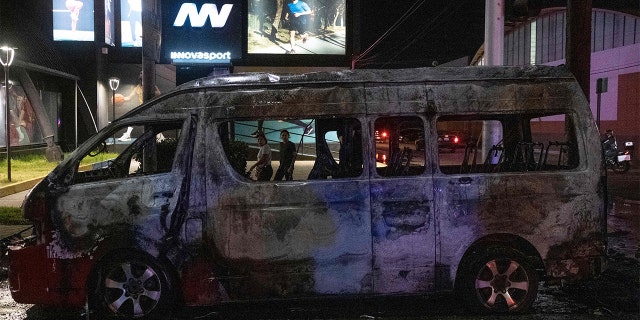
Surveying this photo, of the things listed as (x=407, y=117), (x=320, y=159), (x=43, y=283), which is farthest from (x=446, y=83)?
(x=43, y=283)

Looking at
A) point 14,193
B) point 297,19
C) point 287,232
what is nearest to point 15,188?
point 14,193

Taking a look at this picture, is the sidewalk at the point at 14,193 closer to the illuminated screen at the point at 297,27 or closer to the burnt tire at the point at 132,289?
the burnt tire at the point at 132,289

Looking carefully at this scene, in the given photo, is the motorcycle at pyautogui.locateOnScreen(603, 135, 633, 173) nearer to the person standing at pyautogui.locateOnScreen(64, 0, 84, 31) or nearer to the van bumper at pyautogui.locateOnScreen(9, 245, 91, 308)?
the van bumper at pyautogui.locateOnScreen(9, 245, 91, 308)

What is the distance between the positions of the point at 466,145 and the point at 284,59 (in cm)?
1890

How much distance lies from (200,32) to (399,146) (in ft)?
46.0

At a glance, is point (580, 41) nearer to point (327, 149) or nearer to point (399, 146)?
point (399, 146)

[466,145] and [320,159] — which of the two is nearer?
[320,159]

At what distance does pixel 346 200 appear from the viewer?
5523 mm

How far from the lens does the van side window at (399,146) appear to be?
228 inches

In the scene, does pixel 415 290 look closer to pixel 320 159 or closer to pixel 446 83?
pixel 320 159

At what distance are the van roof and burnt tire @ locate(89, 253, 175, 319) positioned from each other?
168cm

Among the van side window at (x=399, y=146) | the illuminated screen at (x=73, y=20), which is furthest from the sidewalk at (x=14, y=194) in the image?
the illuminated screen at (x=73, y=20)

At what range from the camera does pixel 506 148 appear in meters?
6.78

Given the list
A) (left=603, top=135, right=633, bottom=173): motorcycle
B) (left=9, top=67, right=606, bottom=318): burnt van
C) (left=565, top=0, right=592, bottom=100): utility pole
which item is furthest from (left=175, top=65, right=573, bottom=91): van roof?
(left=603, top=135, right=633, bottom=173): motorcycle
